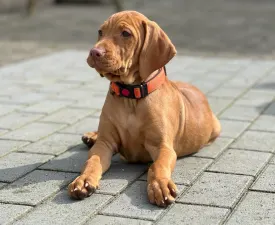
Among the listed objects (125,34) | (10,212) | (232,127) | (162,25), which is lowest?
(162,25)

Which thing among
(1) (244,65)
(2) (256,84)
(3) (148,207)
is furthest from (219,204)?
(1) (244,65)

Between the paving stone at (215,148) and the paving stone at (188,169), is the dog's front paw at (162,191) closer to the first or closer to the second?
the paving stone at (188,169)

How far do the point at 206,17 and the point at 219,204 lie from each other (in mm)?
11591

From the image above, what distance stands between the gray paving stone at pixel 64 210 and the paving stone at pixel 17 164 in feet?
1.94

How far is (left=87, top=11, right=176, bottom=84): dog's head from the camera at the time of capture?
14.3 ft

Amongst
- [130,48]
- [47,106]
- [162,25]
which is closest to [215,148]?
[130,48]

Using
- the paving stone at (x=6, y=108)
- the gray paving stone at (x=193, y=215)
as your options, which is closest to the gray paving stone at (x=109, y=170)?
the gray paving stone at (x=193, y=215)

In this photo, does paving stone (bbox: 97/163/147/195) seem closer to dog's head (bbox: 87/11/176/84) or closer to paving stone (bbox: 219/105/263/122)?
dog's head (bbox: 87/11/176/84)

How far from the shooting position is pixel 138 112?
184 inches

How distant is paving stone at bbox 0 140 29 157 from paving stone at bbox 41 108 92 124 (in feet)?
2.54

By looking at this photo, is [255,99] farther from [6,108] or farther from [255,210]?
[255,210]

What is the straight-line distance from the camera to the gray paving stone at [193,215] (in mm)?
3812

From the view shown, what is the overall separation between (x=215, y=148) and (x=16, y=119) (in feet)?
7.01

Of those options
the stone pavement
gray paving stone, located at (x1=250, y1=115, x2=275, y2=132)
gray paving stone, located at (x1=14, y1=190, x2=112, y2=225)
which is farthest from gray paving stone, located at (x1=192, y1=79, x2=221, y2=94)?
gray paving stone, located at (x1=14, y1=190, x2=112, y2=225)
